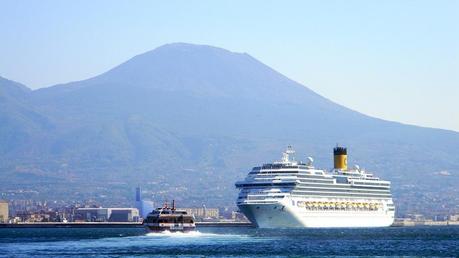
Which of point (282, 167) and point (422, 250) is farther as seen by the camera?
point (282, 167)

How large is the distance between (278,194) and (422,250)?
54.3 m

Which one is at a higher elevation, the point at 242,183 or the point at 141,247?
the point at 242,183

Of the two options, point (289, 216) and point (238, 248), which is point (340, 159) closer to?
point (289, 216)

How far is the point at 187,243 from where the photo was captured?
100938 millimetres

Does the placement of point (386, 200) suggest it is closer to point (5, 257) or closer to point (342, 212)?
point (342, 212)

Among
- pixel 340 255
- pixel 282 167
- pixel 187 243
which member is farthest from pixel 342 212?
pixel 340 255

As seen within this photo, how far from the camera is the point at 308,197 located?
150 meters

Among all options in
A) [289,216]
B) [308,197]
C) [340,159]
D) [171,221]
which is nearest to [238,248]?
[171,221]

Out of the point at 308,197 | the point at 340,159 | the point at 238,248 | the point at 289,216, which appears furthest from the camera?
the point at 340,159

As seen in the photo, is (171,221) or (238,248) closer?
(238,248)

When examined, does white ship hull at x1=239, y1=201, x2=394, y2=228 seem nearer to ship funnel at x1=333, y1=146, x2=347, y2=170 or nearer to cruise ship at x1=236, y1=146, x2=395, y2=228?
cruise ship at x1=236, y1=146, x2=395, y2=228

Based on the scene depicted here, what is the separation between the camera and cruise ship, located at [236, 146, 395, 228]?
14462 cm

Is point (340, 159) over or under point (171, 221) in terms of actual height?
over

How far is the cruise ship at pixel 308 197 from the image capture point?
14462 cm
